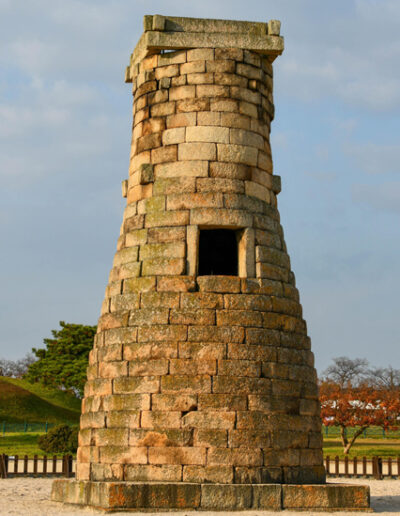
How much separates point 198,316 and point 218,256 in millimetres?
3583

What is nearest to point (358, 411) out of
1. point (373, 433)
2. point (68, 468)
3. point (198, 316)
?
point (373, 433)

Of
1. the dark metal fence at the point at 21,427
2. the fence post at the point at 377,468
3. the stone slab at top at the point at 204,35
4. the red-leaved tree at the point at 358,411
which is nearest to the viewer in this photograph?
the stone slab at top at the point at 204,35

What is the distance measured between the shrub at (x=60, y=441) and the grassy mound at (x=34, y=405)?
1631cm

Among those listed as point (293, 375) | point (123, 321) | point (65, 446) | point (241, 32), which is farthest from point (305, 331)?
point (65, 446)

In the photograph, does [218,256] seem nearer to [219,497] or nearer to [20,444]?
[219,497]

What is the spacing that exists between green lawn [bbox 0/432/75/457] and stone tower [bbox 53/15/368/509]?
17.5 meters

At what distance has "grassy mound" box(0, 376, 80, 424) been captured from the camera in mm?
41062

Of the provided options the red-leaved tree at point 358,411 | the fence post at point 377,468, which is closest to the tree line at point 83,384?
the red-leaved tree at point 358,411

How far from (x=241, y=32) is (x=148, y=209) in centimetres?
394

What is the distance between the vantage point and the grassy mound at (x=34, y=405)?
41062mm

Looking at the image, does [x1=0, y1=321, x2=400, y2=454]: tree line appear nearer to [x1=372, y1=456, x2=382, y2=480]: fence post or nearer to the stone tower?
[x1=372, y1=456, x2=382, y2=480]: fence post

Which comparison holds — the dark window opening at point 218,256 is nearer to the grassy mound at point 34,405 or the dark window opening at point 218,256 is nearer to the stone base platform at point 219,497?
the stone base platform at point 219,497

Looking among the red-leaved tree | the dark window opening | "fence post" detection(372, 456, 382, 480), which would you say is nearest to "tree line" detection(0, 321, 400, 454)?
the red-leaved tree

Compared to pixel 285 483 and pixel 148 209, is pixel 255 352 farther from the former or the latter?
pixel 148 209
